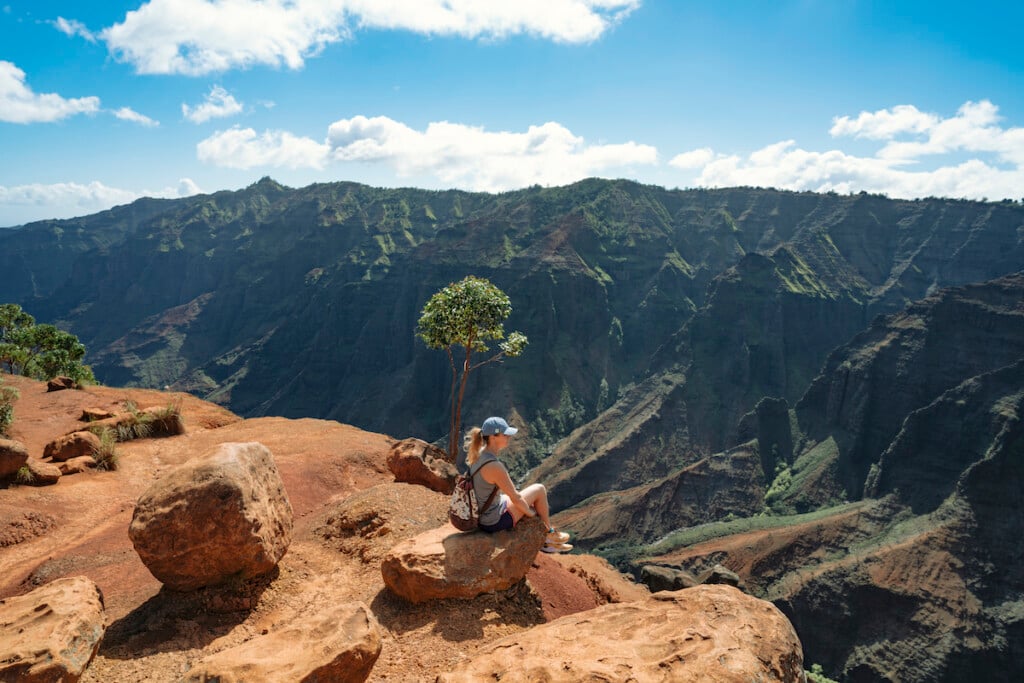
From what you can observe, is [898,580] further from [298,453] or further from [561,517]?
[298,453]

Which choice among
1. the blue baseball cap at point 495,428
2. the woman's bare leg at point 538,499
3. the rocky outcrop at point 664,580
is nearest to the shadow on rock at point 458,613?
the woman's bare leg at point 538,499

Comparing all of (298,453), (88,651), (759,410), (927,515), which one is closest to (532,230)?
(759,410)

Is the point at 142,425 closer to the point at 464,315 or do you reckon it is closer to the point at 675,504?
the point at 464,315

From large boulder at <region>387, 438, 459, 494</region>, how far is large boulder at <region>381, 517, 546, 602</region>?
7.39 m

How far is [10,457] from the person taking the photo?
16.6m

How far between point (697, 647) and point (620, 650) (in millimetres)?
965

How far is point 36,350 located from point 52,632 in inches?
2534

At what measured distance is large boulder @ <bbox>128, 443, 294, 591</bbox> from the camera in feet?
33.4

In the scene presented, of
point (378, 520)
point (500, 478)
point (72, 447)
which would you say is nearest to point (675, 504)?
point (72, 447)

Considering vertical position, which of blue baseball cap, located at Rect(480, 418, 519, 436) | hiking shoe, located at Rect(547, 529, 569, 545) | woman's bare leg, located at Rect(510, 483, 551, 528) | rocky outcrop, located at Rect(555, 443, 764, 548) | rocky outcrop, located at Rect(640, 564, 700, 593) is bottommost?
rocky outcrop, located at Rect(555, 443, 764, 548)

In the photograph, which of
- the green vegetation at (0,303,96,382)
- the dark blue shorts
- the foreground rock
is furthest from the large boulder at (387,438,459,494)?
the green vegetation at (0,303,96,382)

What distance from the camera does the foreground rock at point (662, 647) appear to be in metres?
6.90

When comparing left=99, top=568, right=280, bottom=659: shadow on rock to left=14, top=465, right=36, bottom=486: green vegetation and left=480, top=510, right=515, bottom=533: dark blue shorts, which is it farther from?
left=14, top=465, right=36, bottom=486: green vegetation

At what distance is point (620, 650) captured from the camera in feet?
24.7
